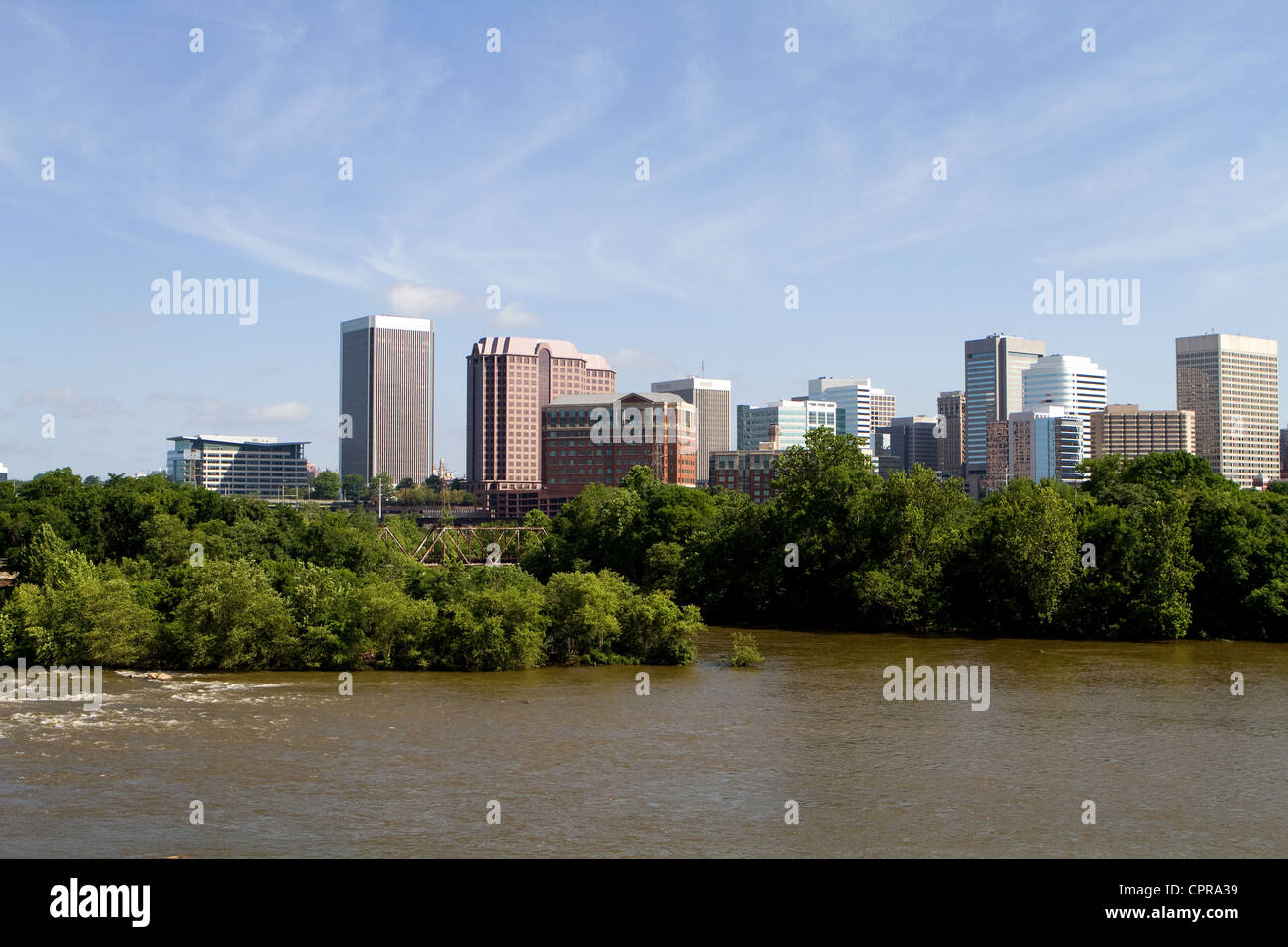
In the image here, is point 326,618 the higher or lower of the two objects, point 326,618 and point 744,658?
the higher

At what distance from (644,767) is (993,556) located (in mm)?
32818

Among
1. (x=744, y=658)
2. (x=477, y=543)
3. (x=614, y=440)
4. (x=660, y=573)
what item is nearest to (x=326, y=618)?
(x=744, y=658)

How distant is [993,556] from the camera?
54469 mm

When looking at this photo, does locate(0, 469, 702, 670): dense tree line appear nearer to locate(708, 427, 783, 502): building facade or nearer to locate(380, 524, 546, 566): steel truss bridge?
locate(380, 524, 546, 566): steel truss bridge

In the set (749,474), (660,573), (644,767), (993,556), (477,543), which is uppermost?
(749,474)

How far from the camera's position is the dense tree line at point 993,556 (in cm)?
5197

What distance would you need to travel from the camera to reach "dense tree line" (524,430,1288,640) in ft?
171

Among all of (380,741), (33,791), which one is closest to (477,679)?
(380,741)

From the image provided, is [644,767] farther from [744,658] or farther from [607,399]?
[607,399]

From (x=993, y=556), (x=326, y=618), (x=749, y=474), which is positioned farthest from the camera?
(x=749, y=474)

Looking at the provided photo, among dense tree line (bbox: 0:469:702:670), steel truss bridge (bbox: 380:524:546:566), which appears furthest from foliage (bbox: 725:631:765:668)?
steel truss bridge (bbox: 380:524:546:566)

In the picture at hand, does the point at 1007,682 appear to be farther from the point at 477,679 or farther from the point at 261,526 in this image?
the point at 261,526

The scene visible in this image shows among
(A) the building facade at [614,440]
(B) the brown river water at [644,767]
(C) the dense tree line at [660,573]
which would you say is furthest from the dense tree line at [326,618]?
(A) the building facade at [614,440]

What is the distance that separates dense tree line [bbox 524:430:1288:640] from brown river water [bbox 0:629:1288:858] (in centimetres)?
1126
